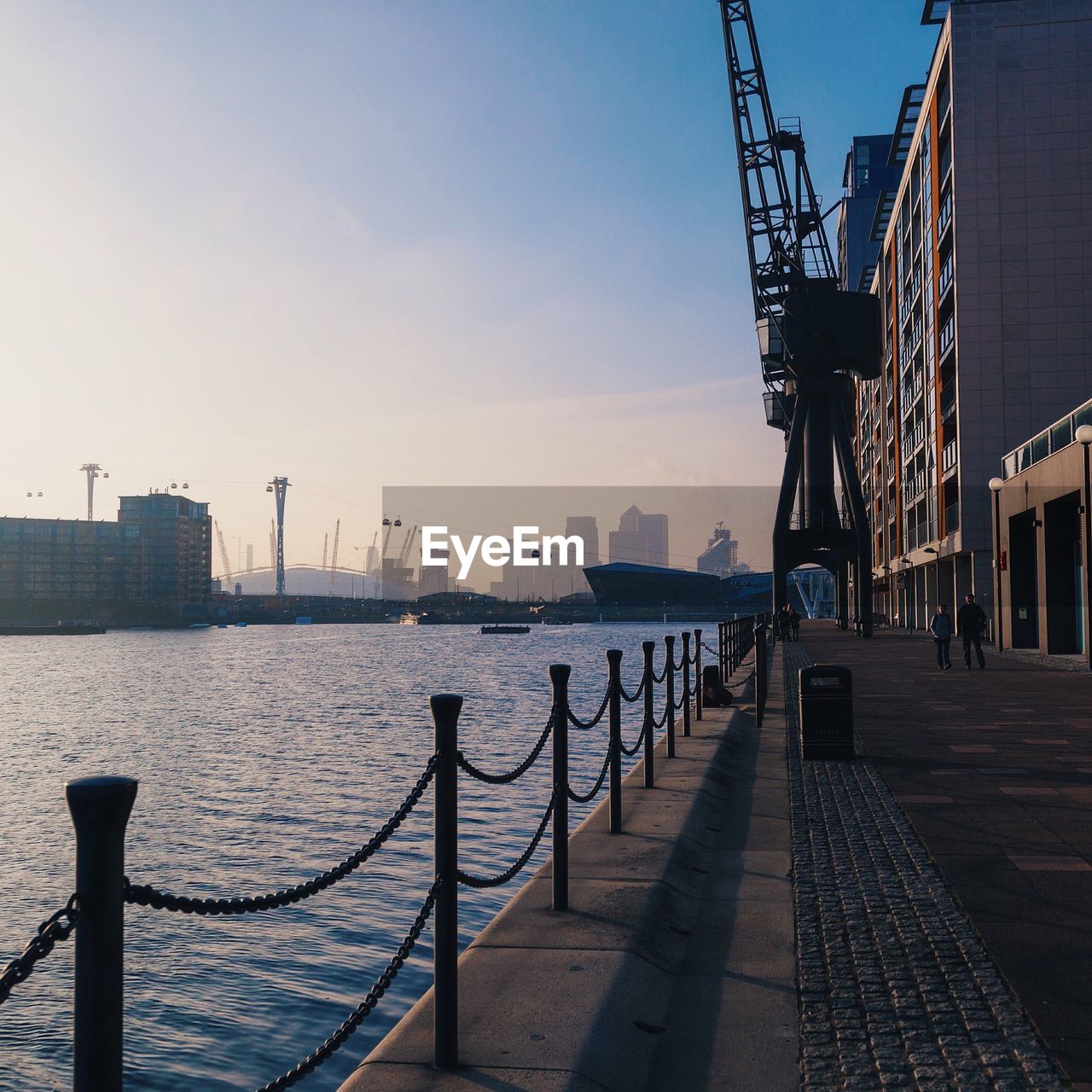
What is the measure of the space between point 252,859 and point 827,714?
20.8 ft

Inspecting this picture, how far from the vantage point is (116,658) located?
81.9 m

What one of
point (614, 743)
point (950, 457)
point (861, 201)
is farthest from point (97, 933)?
point (861, 201)

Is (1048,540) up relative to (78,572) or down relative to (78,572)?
down

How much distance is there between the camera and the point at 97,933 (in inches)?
90.2

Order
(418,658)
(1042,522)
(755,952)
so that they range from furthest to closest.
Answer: (418,658) → (1042,522) → (755,952)

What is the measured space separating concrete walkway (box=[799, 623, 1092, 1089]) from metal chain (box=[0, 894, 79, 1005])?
9.73ft

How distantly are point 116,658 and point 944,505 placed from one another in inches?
2419

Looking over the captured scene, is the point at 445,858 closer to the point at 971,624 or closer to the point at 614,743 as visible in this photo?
the point at 614,743

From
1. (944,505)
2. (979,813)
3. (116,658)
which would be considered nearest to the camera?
(979,813)

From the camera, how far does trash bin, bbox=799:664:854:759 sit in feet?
37.6

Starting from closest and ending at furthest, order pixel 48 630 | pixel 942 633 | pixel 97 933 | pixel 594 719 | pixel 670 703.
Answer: pixel 97 933, pixel 594 719, pixel 670 703, pixel 942 633, pixel 48 630

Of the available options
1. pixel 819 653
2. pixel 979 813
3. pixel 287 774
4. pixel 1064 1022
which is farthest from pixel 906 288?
pixel 1064 1022

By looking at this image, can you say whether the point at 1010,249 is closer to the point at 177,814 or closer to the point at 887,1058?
the point at 177,814

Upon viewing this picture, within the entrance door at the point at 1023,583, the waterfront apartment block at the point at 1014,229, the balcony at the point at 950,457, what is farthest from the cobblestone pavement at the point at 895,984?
the balcony at the point at 950,457
